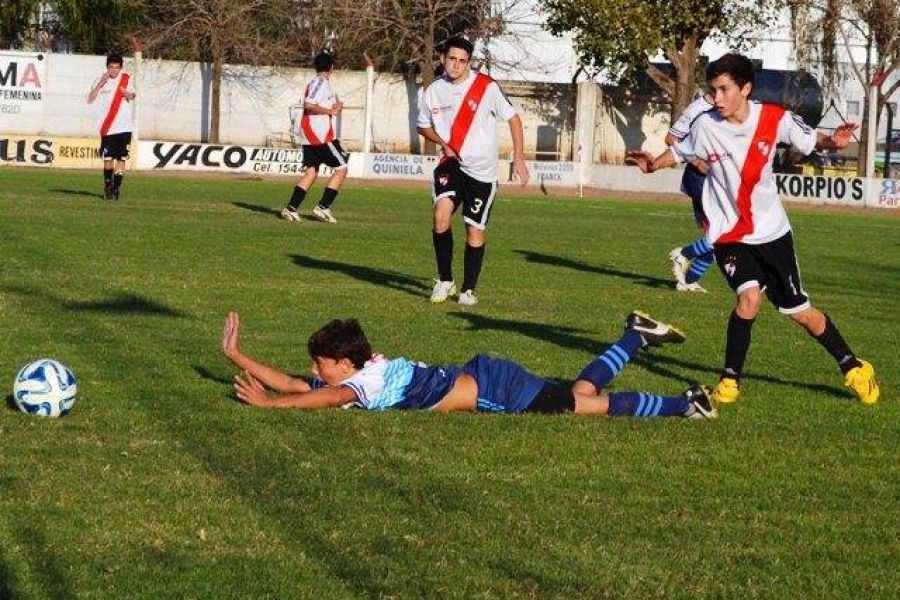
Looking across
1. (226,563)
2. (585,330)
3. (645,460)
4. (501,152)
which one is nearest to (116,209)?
(585,330)

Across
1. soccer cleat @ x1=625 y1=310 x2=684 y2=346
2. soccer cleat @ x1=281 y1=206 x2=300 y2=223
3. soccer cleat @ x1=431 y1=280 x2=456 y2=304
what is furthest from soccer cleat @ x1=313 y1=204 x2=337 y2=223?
soccer cleat @ x1=625 y1=310 x2=684 y2=346

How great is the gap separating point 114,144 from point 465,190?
11.3 m

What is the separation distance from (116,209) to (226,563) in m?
17.5

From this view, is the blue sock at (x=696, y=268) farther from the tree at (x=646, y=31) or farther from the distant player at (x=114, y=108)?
the tree at (x=646, y=31)

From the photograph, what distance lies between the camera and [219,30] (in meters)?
48.6

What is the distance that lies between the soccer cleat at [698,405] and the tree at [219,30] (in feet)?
133

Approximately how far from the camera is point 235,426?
756 cm

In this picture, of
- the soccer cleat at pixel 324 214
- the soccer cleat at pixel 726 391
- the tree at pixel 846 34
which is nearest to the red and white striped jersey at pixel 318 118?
the soccer cleat at pixel 324 214

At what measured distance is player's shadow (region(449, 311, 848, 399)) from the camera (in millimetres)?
9750

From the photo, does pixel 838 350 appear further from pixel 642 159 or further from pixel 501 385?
pixel 501 385

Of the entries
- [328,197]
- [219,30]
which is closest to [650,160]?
[328,197]

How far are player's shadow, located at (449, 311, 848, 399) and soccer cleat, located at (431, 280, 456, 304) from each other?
653 mm

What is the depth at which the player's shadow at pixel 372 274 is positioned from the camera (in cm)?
1432

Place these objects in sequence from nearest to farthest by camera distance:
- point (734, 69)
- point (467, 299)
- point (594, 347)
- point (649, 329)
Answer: point (649, 329) → point (734, 69) → point (594, 347) → point (467, 299)
